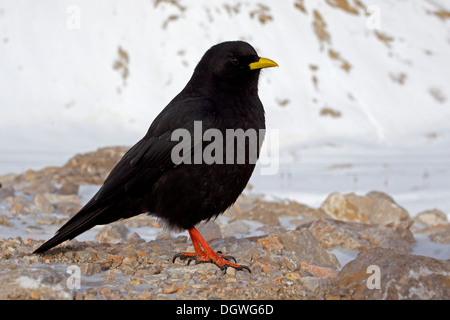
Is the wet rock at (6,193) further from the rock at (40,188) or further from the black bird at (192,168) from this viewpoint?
the black bird at (192,168)

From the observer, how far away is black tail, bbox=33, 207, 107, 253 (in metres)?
3.73

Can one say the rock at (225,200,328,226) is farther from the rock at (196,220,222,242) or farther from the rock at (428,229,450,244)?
the rock at (428,229,450,244)

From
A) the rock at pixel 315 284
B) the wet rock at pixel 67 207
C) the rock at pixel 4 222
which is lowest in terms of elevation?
the rock at pixel 315 284

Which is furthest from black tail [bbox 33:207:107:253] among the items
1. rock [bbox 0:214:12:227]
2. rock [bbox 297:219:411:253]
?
rock [bbox 297:219:411:253]

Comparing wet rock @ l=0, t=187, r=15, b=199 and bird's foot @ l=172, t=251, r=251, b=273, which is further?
wet rock @ l=0, t=187, r=15, b=199

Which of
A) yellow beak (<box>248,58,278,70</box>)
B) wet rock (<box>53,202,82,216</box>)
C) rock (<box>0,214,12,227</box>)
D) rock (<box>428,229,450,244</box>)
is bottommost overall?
rock (<box>428,229,450,244</box>)

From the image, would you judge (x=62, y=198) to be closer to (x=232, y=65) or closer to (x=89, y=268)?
(x=89, y=268)

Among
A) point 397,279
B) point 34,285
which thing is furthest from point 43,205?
point 397,279

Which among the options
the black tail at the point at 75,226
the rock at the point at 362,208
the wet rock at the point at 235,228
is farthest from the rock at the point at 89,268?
the rock at the point at 362,208

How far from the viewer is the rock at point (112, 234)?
217 inches

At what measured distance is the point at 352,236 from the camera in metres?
5.45
